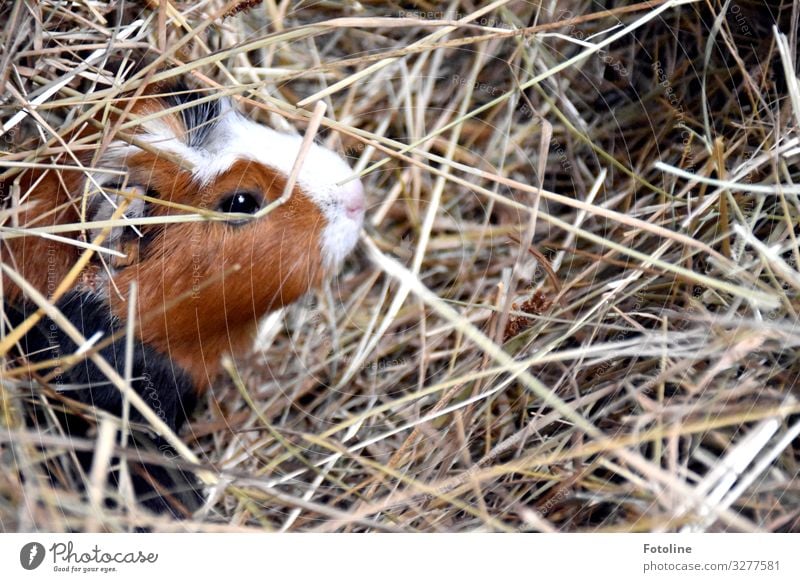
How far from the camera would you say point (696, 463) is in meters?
0.94

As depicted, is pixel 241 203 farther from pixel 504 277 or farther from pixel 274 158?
pixel 504 277

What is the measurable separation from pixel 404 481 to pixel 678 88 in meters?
0.73

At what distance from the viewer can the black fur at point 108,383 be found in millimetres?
985

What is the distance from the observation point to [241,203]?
995mm

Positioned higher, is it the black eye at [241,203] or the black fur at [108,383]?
the black eye at [241,203]

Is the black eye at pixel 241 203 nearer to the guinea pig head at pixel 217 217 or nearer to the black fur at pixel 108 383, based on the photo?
the guinea pig head at pixel 217 217
